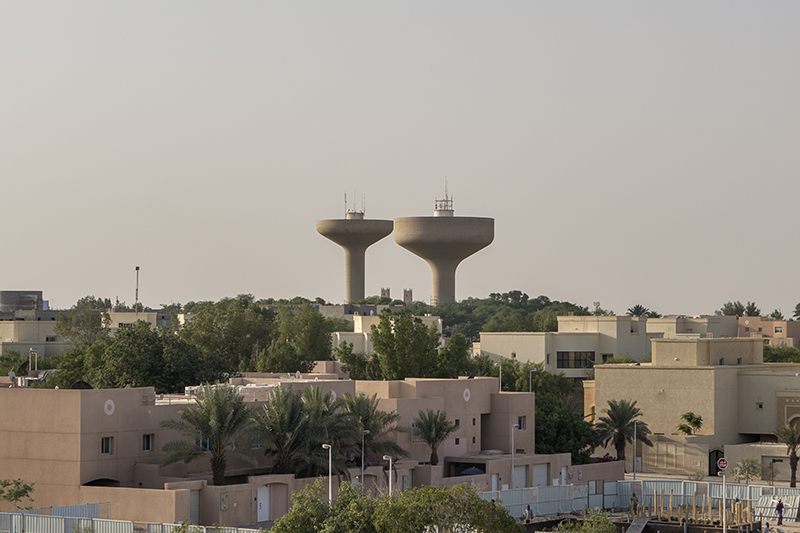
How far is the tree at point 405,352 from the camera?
8400 centimetres

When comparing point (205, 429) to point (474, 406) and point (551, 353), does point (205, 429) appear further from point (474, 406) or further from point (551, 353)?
point (551, 353)

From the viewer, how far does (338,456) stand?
2160 inches

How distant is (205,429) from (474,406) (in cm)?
2103

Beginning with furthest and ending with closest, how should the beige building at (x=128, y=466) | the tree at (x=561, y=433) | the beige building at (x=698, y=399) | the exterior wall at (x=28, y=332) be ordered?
the exterior wall at (x=28, y=332) < the beige building at (x=698, y=399) < the tree at (x=561, y=433) < the beige building at (x=128, y=466)

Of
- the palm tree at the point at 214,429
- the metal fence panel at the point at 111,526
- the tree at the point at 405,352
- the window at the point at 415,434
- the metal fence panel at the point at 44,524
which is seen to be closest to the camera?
the metal fence panel at the point at 111,526

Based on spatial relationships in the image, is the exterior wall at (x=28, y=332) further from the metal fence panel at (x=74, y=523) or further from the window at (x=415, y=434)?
the metal fence panel at (x=74, y=523)

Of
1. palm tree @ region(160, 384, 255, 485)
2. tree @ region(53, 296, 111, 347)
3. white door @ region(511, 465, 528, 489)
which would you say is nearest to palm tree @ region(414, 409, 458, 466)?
white door @ region(511, 465, 528, 489)

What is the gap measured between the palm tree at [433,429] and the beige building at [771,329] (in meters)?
122

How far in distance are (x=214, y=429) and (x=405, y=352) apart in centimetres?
3420

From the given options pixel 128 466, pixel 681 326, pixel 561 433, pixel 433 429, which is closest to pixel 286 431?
pixel 128 466

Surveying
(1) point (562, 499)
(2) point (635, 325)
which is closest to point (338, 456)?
(1) point (562, 499)

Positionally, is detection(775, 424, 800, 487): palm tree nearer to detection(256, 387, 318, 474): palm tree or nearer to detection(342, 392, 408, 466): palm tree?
detection(342, 392, 408, 466): palm tree

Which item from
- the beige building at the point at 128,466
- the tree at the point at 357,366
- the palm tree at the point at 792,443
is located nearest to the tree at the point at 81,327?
the tree at the point at 357,366

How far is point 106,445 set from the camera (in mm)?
51219
